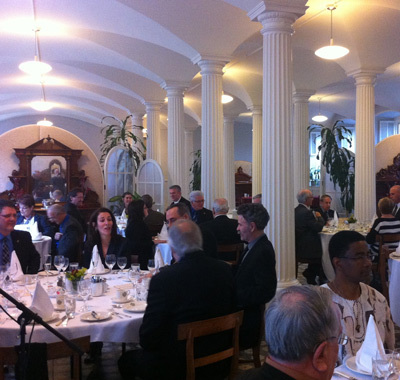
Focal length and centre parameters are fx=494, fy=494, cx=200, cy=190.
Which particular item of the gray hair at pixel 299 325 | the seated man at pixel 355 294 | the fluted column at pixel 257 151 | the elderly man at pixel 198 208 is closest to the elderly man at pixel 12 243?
the seated man at pixel 355 294

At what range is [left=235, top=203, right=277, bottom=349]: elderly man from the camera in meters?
3.71

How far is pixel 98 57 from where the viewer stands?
1158 centimetres

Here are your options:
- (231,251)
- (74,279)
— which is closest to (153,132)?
(231,251)

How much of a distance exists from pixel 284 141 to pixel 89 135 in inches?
759

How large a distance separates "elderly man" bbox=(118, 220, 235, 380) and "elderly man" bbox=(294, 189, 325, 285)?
15.4 feet

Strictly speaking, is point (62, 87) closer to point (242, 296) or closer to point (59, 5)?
point (59, 5)

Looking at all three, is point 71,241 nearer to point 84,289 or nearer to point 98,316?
point 84,289

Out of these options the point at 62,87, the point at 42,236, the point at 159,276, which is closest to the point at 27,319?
the point at 159,276

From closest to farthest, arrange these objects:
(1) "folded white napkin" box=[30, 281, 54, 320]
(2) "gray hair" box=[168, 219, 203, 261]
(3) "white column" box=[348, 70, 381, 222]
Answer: (2) "gray hair" box=[168, 219, 203, 261] → (1) "folded white napkin" box=[30, 281, 54, 320] → (3) "white column" box=[348, 70, 381, 222]

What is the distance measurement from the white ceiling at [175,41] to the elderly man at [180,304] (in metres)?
4.53

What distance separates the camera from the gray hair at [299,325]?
1640 mm

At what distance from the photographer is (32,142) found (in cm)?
1427

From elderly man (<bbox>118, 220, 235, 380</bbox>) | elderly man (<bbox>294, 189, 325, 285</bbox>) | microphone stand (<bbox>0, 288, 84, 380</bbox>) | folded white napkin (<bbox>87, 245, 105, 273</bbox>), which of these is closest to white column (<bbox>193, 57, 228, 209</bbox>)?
elderly man (<bbox>294, 189, 325, 285</bbox>)

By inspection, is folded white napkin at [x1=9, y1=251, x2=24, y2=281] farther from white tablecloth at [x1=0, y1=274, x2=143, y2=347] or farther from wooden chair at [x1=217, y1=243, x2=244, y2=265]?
wooden chair at [x1=217, y1=243, x2=244, y2=265]
